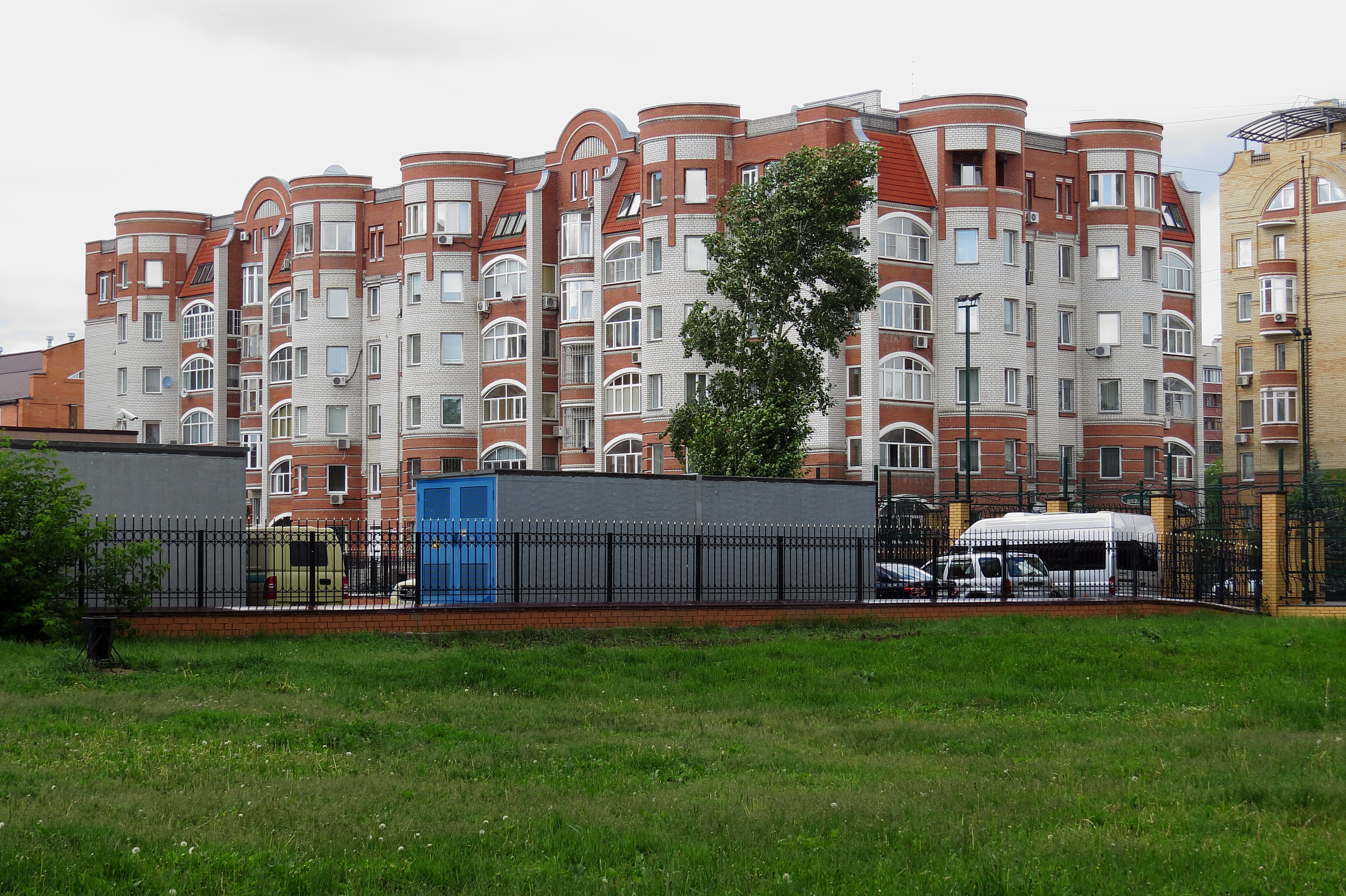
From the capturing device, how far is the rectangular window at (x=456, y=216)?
60.6m

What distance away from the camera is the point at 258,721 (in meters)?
13.2

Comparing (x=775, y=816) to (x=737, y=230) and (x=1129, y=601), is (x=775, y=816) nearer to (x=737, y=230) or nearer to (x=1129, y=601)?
(x=1129, y=601)

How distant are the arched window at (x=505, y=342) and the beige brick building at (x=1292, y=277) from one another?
33856 millimetres

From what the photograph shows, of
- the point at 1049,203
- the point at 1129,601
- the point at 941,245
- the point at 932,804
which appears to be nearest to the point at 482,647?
the point at 932,804

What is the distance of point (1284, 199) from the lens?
68688 mm

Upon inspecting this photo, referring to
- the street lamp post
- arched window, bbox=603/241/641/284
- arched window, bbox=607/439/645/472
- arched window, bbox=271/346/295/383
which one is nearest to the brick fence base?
the street lamp post

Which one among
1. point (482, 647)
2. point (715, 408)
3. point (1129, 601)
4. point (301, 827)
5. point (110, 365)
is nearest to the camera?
point (301, 827)

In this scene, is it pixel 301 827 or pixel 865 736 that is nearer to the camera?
pixel 301 827

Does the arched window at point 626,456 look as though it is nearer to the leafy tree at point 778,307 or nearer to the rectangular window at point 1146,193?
the leafy tree at point 778,307

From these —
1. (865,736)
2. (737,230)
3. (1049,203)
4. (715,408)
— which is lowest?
(865,736)

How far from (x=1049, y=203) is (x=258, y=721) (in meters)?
46.4

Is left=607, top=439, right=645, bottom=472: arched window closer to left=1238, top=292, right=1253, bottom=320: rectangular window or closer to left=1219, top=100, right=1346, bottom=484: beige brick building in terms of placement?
left=1219, top=100, right=1346, bottom=484: beige brick building

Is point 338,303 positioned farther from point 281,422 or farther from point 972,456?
point 972,456

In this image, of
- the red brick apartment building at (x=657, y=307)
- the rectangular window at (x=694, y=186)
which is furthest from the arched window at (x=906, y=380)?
the rectangular window at (x=694, y=186)
